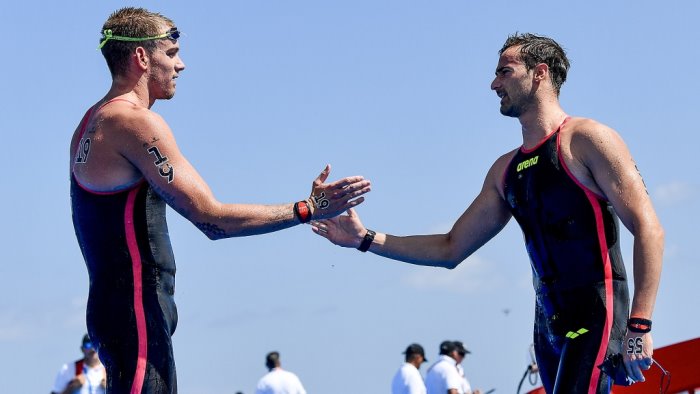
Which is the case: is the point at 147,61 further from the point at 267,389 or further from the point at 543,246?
the point at 267,389

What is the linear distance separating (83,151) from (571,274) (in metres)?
2.95

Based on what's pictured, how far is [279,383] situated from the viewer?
16.7m

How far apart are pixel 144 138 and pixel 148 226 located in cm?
47

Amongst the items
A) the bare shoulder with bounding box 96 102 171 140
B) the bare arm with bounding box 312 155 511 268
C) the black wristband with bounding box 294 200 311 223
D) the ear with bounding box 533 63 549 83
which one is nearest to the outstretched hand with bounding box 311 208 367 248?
the bare arm with bounding box 312 155 511 268

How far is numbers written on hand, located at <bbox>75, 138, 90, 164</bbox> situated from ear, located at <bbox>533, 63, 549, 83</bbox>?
2986 millimetres

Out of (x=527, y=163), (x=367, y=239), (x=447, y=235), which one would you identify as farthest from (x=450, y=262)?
(x=527, y=163)

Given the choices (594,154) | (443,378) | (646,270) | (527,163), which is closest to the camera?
(646,270)

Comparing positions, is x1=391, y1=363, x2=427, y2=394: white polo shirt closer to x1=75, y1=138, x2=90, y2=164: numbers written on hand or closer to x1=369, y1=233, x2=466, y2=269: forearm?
x1=369, y1=233, x2=466, y2=269: forearm

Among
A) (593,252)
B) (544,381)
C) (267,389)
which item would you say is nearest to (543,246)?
(593,252)

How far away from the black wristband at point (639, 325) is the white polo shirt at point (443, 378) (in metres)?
9.38

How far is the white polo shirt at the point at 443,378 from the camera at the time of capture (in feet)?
52.9

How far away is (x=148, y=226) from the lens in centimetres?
641

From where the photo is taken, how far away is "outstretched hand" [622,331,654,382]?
679cm

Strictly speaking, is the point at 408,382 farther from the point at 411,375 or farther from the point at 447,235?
the point at 447,235
